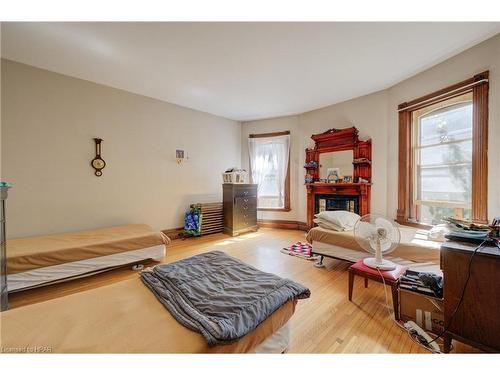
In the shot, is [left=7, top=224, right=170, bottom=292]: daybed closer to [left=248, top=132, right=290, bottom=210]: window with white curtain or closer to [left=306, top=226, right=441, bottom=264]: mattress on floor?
[left=306, top=226, right=441, bottom=264]: mattress on floor

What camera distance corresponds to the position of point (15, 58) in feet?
8.21

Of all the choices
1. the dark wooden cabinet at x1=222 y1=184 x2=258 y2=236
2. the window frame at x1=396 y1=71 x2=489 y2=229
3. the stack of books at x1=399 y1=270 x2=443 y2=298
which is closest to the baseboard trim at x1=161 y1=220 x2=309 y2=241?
the dark wooden cabinet at x1=222 y1=184 x2=258 y2=236

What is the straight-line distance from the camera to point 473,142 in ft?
7.53

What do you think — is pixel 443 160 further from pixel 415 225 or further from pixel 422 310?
pixel 422 310

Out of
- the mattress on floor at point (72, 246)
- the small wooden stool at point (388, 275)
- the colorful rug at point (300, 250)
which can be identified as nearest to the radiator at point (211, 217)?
the mattress on floor at point (72, 246)

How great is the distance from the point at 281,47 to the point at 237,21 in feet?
2.02

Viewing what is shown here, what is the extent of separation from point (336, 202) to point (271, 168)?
171cm

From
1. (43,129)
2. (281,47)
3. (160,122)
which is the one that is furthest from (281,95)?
(43,129)

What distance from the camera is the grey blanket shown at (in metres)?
0.93

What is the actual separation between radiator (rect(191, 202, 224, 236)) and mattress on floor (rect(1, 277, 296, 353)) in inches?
117

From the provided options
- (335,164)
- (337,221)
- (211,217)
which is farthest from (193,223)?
→ (335,164)

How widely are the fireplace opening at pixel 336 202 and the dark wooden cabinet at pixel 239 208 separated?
4.56ft

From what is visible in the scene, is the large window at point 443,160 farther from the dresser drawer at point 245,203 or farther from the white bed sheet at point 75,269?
the white bed sheet at point 75,269
